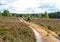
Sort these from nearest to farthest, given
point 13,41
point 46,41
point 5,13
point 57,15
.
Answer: point 13,41 < point 46,41 < point 5,13 < point 57,15

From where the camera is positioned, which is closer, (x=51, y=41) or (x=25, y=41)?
(x=25, y=41)

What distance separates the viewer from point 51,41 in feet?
75.0

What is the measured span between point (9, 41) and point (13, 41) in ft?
1.03

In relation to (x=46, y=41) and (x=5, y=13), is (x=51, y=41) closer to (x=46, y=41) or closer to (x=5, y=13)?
(x=46, y=41)

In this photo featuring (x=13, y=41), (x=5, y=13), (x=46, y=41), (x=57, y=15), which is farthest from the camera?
(x=57, y=15)

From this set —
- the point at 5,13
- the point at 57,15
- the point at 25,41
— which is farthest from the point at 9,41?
the point at 57,15

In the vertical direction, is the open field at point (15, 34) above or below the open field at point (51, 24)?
above

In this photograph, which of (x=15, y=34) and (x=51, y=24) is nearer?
(x=15, y=34)

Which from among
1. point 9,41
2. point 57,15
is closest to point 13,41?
point 9,41

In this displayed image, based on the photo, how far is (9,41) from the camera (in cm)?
1864

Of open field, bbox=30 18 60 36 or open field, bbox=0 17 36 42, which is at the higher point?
open field, bbox=0 17 36 42

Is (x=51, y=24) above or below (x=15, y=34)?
below

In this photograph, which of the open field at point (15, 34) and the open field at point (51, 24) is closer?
the open field at point (15, 34)

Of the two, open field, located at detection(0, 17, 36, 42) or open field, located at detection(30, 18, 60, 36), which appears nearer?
open field, located at detection(0, 17, 36, 42)
